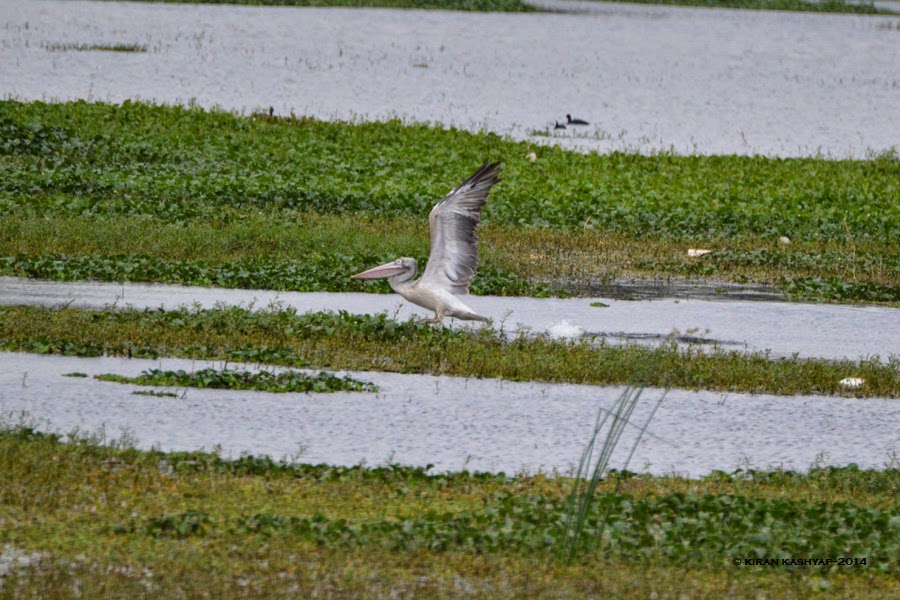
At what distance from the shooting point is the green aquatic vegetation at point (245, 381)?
10.3m

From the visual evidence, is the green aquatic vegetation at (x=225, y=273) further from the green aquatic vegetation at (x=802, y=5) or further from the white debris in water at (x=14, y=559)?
the green aquatic vegetation at (x=802, y=5)

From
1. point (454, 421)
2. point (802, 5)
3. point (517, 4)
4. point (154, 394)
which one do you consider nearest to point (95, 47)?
point (517, 4)

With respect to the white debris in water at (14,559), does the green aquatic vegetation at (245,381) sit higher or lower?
higher

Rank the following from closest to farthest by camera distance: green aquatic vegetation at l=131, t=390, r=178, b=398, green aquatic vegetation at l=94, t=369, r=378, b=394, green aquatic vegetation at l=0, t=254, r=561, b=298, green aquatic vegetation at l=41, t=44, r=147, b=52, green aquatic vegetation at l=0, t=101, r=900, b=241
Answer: green aquatic vegetation at l=131, t=390, r=178, b=398 < green aquatic vegetation at l=94, t=369, r=378, b=394 < green aquatic vegetation at l=0, t=254, r=561, b=298 < green aquatic vegetation at l=0, t=101, r=900, b=241 < green aquatic vegetation at l=41, t=44, r=147, b=52

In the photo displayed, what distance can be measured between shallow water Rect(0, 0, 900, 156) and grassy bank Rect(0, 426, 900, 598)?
19.3 meters

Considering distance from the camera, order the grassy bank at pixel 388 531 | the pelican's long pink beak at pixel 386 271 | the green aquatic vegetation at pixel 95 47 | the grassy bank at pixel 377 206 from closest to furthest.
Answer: the grassy bank at pixel 388 531
the pelican's long pink beak at pixel 386 271
the grassy bank at pixel 377 206
the green aquatic vegetation at pixel 95 47

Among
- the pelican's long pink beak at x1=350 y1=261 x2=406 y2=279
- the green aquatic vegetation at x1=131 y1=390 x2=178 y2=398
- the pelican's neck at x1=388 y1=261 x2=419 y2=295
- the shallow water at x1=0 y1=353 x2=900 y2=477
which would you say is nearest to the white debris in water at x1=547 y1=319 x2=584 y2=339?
the pelican's neck at x1=388 y1=261 x2=419 y2=295

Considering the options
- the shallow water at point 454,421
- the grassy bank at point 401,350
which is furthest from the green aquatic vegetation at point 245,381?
the grassy bank at point 401,350

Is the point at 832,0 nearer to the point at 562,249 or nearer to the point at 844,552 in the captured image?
the point at 562,249

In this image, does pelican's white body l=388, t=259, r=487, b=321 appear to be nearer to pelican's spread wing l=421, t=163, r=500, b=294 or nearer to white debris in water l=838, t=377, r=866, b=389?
pelican's spread wing l=421, t=163, r=500, b=294

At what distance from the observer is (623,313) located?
47.2 ft

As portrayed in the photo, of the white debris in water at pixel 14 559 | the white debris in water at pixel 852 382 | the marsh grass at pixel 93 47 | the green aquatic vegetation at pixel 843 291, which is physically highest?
the marsh grass at pixel 93 47

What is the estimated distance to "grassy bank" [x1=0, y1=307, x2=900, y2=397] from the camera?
11.3 m

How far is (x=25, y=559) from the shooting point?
21.2 feet
